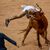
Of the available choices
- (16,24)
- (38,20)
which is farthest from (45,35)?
(16,24)

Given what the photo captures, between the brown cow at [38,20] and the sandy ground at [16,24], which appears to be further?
the sandy ground at [16,24]

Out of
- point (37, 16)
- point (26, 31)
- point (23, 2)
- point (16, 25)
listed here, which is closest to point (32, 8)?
point (37, 16)

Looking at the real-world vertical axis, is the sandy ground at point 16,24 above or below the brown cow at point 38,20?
below

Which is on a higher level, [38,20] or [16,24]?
[38,20]

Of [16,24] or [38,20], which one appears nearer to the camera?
[38,20]

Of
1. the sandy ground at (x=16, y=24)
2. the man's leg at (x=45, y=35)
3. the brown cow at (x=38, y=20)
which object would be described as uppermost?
the brown cow at (x=38, y=20)

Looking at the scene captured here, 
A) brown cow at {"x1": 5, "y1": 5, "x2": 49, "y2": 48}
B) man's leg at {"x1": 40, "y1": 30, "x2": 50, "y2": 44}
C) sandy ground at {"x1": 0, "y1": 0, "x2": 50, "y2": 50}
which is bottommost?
sandy ground at {"x1": 0, "y1": 0, "x2": 50, "y2": 50}

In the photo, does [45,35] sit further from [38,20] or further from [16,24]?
[16,24]

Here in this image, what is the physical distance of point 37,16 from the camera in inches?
49.4

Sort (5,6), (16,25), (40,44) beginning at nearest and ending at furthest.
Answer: (40,44)
(16,25)
(5,6)

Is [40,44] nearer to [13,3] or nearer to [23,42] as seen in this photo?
[23,42]

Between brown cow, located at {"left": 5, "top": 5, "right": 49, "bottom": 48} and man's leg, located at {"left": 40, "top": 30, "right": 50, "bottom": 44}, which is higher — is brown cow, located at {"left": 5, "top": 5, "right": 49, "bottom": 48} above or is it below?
above

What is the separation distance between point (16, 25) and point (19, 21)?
43 millimetres

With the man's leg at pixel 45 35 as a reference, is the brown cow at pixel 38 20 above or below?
above
